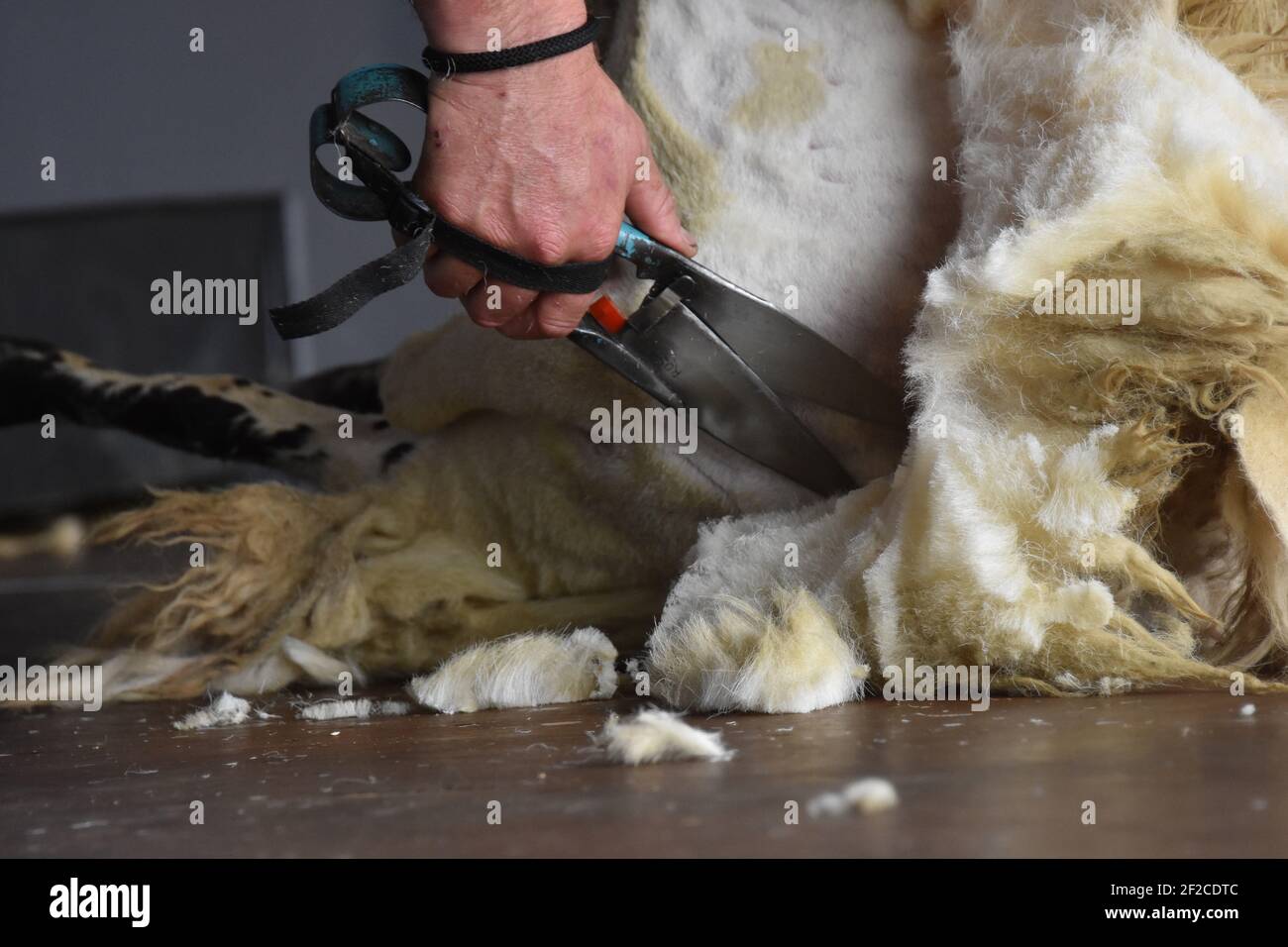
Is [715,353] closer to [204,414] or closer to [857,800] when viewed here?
Result: [857,800]

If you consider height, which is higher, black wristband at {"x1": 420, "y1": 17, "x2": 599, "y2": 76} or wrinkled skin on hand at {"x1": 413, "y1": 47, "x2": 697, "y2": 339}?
black wristband at {"x1": 420, "y1": 17, "x2": 599, "y2": 76}

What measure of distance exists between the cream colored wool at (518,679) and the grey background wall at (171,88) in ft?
11.3

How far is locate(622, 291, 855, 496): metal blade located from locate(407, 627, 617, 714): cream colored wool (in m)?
0.22

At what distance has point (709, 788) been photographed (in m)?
0.63

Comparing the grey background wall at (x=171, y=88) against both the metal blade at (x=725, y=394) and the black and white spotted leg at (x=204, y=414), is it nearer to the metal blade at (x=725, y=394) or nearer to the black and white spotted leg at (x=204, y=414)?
the black and white spotted leg at (x=204, y=414)

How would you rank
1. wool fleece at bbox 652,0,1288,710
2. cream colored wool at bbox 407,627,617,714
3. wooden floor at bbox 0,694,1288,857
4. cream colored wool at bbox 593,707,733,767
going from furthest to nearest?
cream colored wool at bbox 407,627,617,714, wool fleece at bbox 652,0,1288,710, cream colored wool at bbox 593,707,733,767, wooden floor at bbox 0,694,1288,857

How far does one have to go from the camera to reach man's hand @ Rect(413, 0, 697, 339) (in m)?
0.91

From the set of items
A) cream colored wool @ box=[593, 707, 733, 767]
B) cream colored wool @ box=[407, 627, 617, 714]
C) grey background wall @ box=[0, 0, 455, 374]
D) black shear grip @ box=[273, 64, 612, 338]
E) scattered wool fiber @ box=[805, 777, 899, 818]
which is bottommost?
scattered wool fiber @ box=[805, 777, 899, 818]

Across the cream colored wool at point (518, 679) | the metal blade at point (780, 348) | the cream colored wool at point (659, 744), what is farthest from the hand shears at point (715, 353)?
the cream colored wool at point (659, 744)

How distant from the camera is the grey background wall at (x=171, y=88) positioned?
427 centimetres

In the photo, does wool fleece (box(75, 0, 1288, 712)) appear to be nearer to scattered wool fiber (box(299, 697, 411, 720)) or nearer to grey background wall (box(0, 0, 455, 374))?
scattered wool fiber (box(299, 697, 411, 720))

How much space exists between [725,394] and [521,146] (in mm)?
261

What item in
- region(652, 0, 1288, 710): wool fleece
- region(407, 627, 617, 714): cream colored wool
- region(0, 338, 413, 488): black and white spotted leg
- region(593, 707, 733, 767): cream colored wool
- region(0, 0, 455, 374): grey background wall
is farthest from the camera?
region(0, 0, 455, 374): grey background wall

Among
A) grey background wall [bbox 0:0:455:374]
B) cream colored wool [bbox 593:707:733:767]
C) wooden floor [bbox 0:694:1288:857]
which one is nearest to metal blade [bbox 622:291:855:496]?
wooden floor [bbox 0:694:1288:857]
